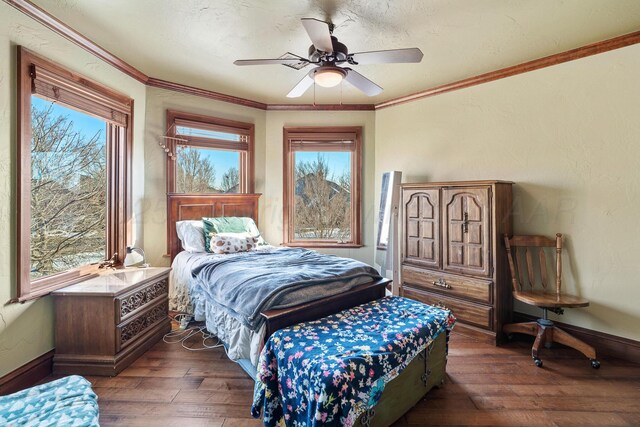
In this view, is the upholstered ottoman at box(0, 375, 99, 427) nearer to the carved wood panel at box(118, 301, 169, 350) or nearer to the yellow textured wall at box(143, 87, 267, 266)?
the carved wood panel at box(118, 301, 169, 350)

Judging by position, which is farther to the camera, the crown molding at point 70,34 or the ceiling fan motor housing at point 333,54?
the ceiling fan motor housing at point 333,54

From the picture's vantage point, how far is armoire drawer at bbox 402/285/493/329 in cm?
289

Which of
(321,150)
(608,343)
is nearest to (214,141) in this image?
(321,150)

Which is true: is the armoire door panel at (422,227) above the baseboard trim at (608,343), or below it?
above

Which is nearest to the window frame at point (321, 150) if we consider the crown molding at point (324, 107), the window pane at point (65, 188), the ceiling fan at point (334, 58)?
the crown molding at point (324, 107)

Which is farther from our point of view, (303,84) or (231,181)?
(231,181)

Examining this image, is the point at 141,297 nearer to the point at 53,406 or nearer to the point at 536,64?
the point at 53,406

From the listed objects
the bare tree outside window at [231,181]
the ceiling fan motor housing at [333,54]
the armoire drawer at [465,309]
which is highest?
the ceiling fan motor housing at [333,54]

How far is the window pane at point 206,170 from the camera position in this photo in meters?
3.83

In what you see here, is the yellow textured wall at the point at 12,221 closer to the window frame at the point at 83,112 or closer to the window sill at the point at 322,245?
the window frame at the point at 83,112

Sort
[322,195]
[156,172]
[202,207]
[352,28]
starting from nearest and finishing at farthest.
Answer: [352,28] < [156,172] < [202,207] < [322,195]

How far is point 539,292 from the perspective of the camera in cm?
281

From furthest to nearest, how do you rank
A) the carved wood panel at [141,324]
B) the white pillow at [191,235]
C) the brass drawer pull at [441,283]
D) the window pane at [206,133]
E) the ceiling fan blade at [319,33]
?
the window pane at [206,133] → the white pillow at [191,235] → the brass drawer pull at [441,283] → the carved wood panel at [141,324] → the ceiling fan blade at [319,33]

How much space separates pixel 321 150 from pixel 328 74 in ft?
7.05
